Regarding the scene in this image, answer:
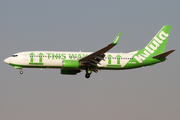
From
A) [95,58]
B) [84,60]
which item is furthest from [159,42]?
[84,60]

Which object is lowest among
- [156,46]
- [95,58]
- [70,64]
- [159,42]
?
[70,64]

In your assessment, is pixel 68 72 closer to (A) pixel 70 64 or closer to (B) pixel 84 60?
(A) pixel 70 64

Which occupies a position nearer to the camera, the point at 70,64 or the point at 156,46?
the point at 70,64

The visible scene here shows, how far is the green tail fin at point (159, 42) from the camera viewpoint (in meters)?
57.8

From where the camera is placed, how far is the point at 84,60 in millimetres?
52688

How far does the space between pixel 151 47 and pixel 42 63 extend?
16.8m

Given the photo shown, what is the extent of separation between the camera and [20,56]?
53469 mm

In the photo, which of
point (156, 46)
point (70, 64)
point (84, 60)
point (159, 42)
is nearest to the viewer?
point (70, 64)

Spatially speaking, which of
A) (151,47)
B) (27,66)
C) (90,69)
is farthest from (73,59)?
(151,47)

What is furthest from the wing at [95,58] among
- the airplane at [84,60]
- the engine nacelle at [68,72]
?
the engine nacelle at [68,72]

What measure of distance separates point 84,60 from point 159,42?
13.3 meters

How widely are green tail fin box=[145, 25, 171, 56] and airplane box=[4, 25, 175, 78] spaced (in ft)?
2.31

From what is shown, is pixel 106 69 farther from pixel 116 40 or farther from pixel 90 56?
pixel 116 40

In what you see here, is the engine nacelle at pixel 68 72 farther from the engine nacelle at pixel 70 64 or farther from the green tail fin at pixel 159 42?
the green tail fin at pixel 159 42
